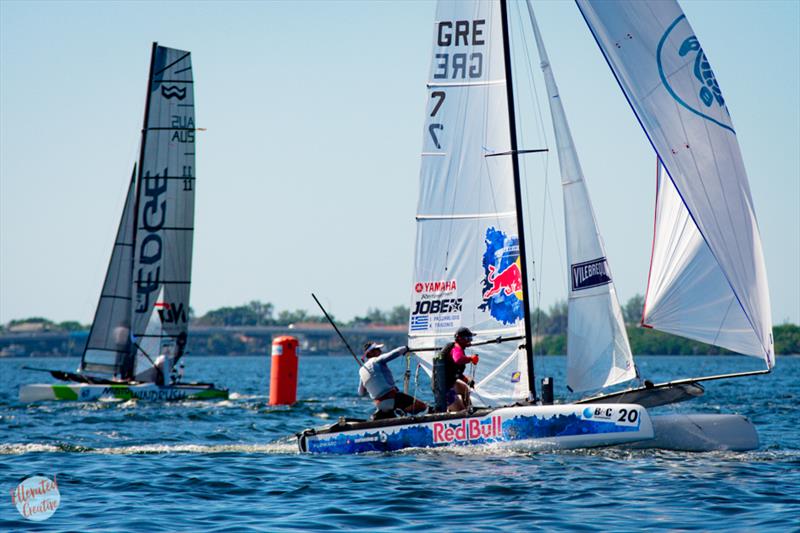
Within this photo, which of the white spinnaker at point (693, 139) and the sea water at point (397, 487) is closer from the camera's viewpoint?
the sea water at point (397, 487)

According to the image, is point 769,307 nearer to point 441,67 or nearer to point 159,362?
point 441,67

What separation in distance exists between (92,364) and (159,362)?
245cm

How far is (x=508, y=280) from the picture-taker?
698 inches

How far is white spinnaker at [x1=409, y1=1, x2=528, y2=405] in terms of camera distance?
17703 millimetres

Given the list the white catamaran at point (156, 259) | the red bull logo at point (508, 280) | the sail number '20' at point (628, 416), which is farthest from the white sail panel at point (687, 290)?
the white catamaran at point (156, 259)

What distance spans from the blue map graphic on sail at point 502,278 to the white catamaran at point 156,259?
19.4 metres

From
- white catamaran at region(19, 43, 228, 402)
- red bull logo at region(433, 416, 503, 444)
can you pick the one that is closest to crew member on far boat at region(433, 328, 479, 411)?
red bull logo at region(433, 416, 503, 444)

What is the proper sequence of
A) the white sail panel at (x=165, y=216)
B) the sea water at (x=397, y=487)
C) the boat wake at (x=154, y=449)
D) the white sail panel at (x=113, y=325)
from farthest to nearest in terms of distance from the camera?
1. the white sail panel at (x=113, y=325)
2. the white sail panel at (x=165, y=216)
3. the boat wake at (x=154, y=449)
4. the sea water at (x=397, y=487)

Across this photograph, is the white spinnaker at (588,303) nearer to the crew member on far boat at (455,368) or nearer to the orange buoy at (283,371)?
the crew member on far boat at (455,368)

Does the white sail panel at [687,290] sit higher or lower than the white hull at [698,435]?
higher

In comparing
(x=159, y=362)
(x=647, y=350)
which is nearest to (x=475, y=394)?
(x=159, y=362)

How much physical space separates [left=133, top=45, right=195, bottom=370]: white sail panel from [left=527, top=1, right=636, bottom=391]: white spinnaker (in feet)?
68.2

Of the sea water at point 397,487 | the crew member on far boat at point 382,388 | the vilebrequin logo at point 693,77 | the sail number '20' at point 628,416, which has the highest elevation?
the vilebrequin logo at point 693,77

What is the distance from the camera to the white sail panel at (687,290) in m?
15.0
